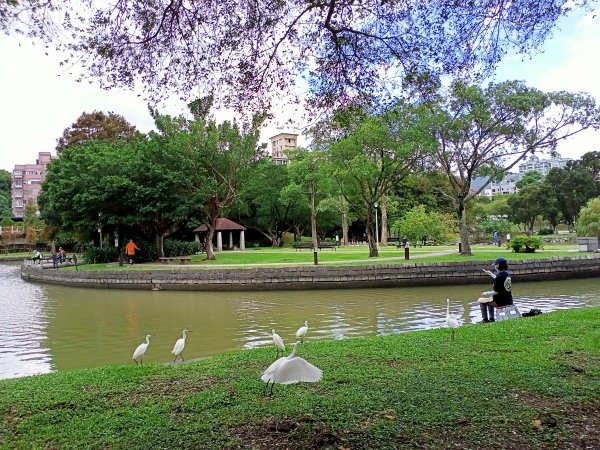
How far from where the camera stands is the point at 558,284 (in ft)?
62.5

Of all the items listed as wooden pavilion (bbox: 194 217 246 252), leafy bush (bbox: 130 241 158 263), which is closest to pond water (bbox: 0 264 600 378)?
leafy bush (bbox: 130 241 158 263)

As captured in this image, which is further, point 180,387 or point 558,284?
point 558,284

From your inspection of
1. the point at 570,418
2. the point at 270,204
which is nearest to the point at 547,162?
the point at 270,204

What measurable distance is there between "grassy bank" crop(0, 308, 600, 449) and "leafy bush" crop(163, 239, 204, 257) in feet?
97.6

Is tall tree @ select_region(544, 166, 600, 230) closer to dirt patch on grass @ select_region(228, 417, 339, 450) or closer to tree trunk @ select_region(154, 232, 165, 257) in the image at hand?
tree trunk @ select_region(154, 232, 165, 257)

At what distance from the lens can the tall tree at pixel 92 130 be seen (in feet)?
136

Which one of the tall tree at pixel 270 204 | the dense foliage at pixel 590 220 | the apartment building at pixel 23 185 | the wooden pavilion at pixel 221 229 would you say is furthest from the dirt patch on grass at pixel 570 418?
the apartment building at pixel 23 185

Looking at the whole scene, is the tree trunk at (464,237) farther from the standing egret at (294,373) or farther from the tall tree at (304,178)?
the standing egret at (294,373)

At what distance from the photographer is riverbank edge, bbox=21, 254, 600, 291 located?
19.8 metres

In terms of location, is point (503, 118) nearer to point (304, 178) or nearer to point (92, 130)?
point (304, 178)

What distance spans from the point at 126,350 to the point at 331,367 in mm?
5703

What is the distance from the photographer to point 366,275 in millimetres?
19797

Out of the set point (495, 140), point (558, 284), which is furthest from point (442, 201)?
point (558, 284)

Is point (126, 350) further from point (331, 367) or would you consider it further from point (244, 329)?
point (331, 367)
